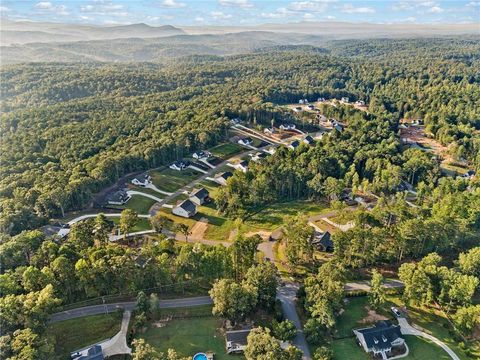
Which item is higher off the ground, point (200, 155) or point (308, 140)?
point (308, 140)

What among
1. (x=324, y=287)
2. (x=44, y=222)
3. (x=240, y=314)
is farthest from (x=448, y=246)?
(x=44, y=222)

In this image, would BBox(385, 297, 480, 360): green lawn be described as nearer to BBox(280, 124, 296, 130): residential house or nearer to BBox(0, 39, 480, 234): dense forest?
BBox(0, 39, 480, 234): dense forest

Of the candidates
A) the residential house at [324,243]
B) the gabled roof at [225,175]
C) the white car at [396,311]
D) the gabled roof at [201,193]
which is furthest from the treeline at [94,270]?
the gabled roof at [225,175]

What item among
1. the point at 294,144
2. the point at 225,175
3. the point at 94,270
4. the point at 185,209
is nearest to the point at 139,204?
the point at 185,209

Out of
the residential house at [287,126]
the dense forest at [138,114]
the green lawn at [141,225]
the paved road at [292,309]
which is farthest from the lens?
the residential house at [287,126]

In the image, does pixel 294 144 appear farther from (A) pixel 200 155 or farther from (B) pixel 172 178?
(B) pixel 172 178

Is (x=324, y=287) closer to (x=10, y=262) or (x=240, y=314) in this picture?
(x=240, y=314)

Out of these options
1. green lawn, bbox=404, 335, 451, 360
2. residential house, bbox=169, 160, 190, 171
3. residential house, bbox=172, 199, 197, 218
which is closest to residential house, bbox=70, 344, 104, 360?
residential house, bbox=172, 199, 197, 218

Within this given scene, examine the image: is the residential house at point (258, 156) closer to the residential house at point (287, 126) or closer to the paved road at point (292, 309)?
the residential house at point (287, 126)
